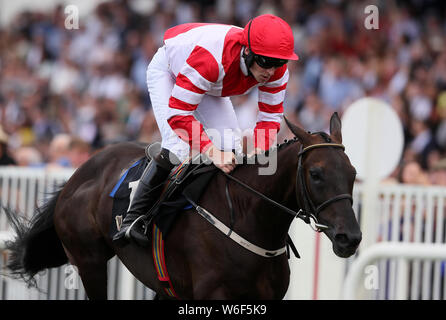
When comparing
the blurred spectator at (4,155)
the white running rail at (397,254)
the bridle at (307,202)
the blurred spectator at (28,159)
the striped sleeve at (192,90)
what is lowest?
the white running rail at (397,254)

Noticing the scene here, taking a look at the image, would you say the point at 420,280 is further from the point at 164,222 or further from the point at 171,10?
the point at 171,10

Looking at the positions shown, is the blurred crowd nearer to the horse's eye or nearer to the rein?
the rein

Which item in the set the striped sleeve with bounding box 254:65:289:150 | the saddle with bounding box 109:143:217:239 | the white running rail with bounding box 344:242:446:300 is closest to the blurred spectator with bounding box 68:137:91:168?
the saddle with bounding box 109:143:217:239

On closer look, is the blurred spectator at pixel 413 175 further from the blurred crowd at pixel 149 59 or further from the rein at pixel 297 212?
the rein at pixel 297 212

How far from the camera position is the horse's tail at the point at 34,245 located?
5.30m

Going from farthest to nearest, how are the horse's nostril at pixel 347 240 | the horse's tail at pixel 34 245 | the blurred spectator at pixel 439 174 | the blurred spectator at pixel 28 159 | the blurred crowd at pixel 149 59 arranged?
the blurred crowd at pixel 149 59
the blurred spectator at pixel 28 159
the blurred spectator at pixel 439 174
the horse's tail at pixel 34 245
the horse's nostril at pixel 347 240

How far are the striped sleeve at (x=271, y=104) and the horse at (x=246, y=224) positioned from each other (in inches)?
11.7

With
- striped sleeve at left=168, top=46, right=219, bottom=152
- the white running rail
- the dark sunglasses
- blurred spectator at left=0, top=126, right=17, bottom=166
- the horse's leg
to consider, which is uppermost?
the dark sunglasses

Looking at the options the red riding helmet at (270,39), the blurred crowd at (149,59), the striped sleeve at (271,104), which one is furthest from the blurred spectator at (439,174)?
the red riding helmet at (270,39)

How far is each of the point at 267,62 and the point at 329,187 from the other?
0.81 m

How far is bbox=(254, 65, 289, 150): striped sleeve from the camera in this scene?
427 cm

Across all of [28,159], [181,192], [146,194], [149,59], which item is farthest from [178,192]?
[149,59]

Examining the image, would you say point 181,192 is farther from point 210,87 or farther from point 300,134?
point 300,134

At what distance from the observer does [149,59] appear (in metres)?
11.3
